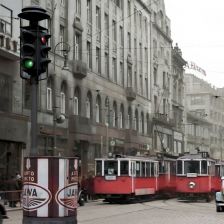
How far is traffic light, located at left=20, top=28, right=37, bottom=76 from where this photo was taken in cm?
1152

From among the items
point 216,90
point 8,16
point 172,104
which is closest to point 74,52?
point 8,16

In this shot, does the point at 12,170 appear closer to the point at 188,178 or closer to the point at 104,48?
the point at 188,178

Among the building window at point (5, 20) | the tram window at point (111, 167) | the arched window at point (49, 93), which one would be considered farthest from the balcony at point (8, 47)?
the tram window at point (111, 167)

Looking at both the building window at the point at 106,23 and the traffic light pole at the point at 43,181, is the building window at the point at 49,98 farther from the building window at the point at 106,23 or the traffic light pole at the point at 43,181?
the traffic light pole at the point at 43,181

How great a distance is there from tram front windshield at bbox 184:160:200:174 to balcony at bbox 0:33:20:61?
12.3 m

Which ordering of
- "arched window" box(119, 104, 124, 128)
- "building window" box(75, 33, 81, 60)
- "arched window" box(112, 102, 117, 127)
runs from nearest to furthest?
"building window" box(75, 33, 81, 60) → "arched window" box(112, 102, 117, 127) → "arched window" box(119, 104, 124, 128)

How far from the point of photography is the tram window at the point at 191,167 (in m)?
36.6

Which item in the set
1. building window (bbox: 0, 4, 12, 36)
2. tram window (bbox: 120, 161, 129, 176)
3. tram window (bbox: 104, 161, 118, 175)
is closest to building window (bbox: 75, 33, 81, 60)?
building window (bbox: 0, 4, 12, 36)

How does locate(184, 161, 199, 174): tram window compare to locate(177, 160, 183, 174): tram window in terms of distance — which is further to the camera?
locate(177, 160, 183, 174): tram window

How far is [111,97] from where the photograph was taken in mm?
53312

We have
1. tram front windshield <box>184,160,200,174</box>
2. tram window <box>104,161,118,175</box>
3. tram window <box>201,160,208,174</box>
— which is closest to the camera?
tram window <box>104,161,118,175</box>

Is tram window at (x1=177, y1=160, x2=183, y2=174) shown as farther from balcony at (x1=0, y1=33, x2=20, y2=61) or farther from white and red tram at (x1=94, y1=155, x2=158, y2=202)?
balcony at (x1=0, y1=33, x2=20, y2=61)

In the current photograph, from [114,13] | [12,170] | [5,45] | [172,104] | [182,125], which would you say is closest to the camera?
[5,45]

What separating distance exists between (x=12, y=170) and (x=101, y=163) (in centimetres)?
547
